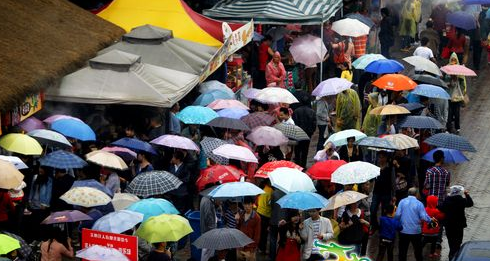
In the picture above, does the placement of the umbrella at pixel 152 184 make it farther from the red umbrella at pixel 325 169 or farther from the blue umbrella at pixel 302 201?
the red umbrella at pixel 325 169

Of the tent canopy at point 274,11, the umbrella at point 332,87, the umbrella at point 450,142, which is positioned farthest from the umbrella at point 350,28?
the umbrella at point 450,142

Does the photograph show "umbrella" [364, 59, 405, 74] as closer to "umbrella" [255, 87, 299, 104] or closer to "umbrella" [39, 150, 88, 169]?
"umbrella" [255, 87, 299, 104]

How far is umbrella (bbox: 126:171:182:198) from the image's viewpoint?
18953 mm

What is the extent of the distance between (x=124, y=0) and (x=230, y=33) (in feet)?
8.34

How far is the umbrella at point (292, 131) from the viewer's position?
22469 millimetres

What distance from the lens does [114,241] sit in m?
16.2

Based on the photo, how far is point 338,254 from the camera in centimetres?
1677

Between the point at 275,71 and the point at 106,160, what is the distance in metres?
8.32

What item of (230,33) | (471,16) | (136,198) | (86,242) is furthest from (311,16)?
(86,242)

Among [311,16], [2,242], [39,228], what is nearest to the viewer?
[2,242]

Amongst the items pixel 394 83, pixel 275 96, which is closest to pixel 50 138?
pixel 275 96

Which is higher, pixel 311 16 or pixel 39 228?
pixel 311 16

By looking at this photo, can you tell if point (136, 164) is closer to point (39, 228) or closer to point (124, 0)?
point (39, 228)

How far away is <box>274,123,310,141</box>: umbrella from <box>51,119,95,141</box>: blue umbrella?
3.45m
